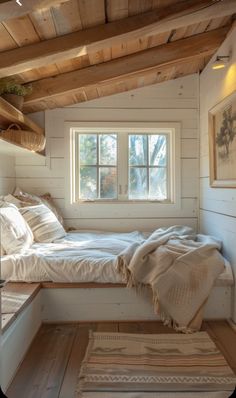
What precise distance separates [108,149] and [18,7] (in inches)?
43.3

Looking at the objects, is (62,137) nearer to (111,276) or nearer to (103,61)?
(103,61)

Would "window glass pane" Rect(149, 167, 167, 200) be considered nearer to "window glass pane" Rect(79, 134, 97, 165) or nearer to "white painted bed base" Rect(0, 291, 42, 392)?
"window glass pane" Rect(79, 134, 97, 165)

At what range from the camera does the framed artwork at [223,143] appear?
2197 millimetres

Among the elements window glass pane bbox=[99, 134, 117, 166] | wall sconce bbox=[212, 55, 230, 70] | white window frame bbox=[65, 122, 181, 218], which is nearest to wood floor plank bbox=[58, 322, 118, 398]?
white window frame bbox=[65, 122, 181, 218]

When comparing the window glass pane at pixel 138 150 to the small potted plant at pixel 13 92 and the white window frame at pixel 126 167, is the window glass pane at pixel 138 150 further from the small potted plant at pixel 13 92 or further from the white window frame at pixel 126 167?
the small potted plant at pixel 13 92

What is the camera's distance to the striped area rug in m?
1.46

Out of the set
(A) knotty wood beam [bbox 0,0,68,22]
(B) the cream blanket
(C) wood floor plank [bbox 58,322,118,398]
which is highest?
(A) knotty wood beam [bbox 0,0,68,22]

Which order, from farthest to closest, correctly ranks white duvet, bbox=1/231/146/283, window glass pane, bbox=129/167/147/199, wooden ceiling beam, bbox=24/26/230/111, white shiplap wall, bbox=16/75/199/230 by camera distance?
wooden ceiling beam, bbox=24/26/230/111
white shiplap wall, bbox=16/75/199/230
white duvet, bbox=1/231/146/283
window glass pane, bbox=129/167/147/199

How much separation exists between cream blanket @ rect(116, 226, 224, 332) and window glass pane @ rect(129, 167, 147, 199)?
448mm

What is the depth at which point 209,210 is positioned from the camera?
2359mm

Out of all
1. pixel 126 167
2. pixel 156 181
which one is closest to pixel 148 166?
pixel 156 181

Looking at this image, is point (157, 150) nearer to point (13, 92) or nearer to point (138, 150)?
point (138, 150)

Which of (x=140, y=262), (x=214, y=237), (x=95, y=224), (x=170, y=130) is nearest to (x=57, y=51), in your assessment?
(x=170, y=130)

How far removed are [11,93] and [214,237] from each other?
1.87 metres
